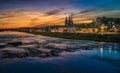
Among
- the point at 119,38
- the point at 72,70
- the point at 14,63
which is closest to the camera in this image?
the point at 72,70

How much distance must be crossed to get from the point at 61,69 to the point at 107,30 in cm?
13600

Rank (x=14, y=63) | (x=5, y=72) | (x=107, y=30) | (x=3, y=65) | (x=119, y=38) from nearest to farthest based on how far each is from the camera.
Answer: (x=5, y=72) < (x=3, y=65) < (x=14, y=63) < (x=119, y=38) < (x=107, y=30)

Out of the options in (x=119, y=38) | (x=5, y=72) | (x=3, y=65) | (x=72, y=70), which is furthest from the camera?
(x=119, y=38)

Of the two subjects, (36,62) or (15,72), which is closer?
(15,72)

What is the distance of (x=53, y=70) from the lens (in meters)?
33.1

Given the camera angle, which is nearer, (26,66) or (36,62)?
(26,66)

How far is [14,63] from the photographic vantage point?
39.0 meters

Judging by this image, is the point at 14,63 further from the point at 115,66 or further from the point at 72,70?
the point at 115,66

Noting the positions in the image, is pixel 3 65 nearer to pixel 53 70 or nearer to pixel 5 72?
pixel 5 72

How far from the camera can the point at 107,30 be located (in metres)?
164

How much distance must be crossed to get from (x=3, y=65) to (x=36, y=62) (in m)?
A: 6.67

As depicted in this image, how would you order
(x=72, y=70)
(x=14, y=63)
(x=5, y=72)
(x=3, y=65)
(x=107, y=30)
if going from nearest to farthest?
(x=5, y=72), (x=72, y=70), (x=3, y=65), (x=14, y=63), (x=107, y=30)

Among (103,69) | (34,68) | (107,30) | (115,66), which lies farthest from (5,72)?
(107,30)

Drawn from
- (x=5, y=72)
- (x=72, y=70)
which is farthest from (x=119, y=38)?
(x=5, y=72)
